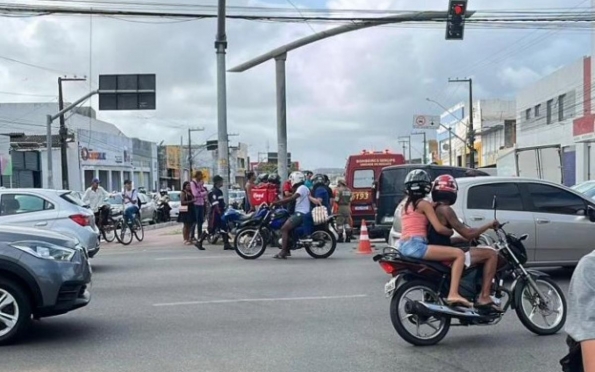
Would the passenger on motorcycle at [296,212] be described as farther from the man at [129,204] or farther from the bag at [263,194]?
the man at [129,204]

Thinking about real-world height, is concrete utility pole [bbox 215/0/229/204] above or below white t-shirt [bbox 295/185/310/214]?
above

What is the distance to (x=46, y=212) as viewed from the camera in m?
12.4

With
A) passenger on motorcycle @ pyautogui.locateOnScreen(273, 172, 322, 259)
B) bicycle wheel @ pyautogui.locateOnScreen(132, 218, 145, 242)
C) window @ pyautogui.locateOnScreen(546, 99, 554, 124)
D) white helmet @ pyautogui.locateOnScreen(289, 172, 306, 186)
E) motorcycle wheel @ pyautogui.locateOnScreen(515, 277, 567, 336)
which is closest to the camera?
motorcycle wheel @ pyautogui.locateOnScreen(515, 277, 567, 336)

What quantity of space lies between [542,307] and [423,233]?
1.52 meters

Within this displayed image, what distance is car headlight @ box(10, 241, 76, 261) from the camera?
715cm

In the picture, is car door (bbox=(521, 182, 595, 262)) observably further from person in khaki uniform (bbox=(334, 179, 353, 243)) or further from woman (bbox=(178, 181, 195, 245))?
woman (bbox=(178, 181, 195, 245))

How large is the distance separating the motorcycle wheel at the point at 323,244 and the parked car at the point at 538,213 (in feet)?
13.1

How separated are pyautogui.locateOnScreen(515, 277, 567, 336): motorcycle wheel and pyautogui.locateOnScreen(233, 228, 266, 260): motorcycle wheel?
7443 millimetres

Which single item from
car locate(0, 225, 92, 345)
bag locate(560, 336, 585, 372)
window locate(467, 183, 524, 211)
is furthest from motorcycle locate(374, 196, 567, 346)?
bag locate(560, 336, 585, 372)

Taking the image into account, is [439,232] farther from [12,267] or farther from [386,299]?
[12,267]

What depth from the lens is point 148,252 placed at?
16.5m

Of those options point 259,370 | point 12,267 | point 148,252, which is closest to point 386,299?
point 259,370

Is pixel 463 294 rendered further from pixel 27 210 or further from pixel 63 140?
pixel 63 140

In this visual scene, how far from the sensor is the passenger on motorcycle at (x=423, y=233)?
22.5 ft
